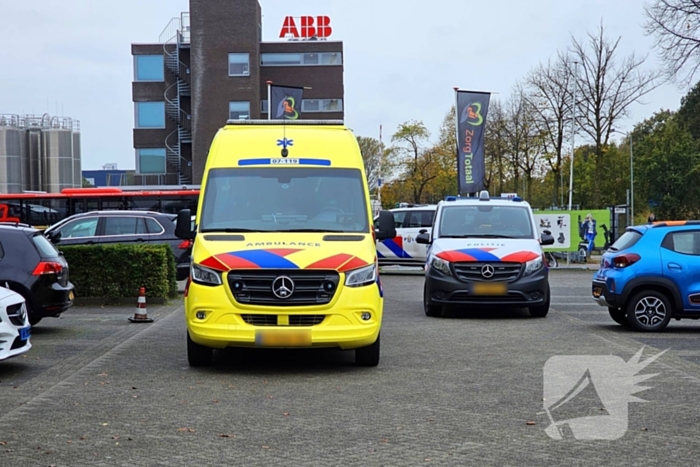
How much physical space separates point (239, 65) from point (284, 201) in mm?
54947

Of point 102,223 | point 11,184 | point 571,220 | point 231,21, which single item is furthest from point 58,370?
point 11,184

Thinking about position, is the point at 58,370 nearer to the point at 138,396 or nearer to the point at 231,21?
the point at 138,396

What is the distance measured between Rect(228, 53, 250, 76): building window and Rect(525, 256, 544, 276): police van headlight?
50477 millimetres

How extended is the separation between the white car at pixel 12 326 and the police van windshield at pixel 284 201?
220cm

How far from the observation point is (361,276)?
10.5 m

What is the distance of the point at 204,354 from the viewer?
11.0 meters

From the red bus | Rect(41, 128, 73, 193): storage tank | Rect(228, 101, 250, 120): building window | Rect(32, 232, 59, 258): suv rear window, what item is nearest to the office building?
Rect(228, 101, 250, 120): building window

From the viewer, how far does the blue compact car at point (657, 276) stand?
14586 millimetres

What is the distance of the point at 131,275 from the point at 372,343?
957 cm

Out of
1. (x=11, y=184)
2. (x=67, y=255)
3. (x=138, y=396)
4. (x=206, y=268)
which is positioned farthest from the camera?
(x=11, y=184)

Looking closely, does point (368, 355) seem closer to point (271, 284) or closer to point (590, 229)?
point (271, 284)

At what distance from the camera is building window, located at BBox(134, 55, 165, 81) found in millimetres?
69688
